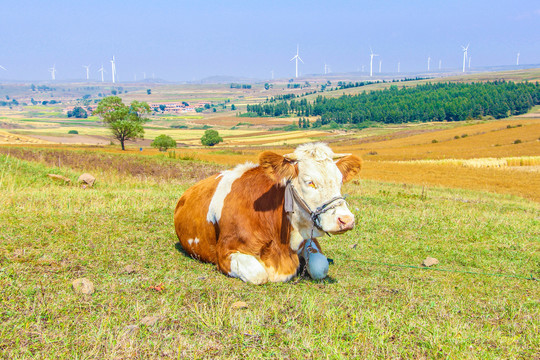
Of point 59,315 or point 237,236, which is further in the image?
point 237,236

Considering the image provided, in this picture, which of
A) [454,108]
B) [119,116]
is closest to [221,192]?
[119,116]

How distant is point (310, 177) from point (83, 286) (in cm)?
284

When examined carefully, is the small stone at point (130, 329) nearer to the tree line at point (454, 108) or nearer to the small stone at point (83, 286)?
the small stone at point (83, 286)

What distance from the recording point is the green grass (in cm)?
360

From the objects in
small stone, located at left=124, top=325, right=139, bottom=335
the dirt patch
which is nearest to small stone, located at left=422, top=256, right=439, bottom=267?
small stone, located at left=124, top=325, right=139, bottom=335

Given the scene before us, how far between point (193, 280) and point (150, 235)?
2440 mm

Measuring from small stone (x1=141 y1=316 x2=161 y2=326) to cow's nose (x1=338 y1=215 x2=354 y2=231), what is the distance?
2.13 m

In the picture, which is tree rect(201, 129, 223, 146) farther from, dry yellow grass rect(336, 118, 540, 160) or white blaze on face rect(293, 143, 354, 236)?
white blaze on face rect(293, 143, 354, 236)

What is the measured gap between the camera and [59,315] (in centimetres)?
407

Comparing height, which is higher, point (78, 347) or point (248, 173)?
point (248, 173)

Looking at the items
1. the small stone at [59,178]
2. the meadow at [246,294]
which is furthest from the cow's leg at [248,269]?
the small stone at [59,178]

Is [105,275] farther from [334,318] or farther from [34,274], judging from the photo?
[334,318]

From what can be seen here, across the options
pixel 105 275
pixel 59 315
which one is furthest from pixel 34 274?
pixel 59 315

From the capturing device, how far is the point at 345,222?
4832 millimetres
